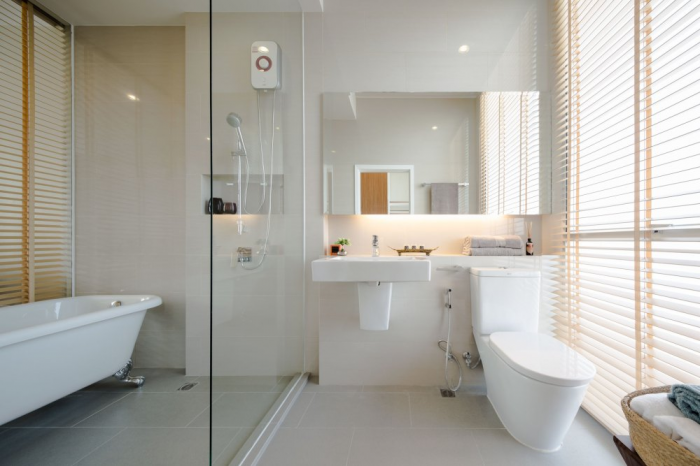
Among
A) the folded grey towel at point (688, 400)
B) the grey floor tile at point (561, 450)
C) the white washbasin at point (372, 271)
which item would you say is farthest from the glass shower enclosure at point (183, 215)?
the folded grey towel at point (688, 400)

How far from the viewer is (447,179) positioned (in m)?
2.21

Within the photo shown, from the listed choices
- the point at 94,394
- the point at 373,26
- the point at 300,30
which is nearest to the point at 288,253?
the point at 94,394

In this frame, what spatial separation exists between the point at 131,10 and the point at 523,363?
3112 millimetres

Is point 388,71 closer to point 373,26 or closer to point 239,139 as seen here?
point 373,26

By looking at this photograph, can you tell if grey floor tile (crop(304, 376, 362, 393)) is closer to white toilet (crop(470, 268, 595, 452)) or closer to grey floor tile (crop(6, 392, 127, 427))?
white toilet (crop(470, 268, 595, 452))

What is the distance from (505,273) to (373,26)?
1937 millimetres

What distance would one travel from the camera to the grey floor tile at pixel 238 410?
114 cm

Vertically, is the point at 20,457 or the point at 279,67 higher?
the point at 279,67

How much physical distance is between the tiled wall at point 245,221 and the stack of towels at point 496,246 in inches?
47.8

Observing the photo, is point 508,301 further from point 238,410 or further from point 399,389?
point 238,410

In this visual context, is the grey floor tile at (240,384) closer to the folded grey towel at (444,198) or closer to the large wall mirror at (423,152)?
the large wall mirror at (423,152)

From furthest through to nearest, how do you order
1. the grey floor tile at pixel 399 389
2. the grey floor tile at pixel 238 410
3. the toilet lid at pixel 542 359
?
the grey floor tile at pixel 399 389
the toilet lid at pixel 542 359
the grey floor tile at pixel 238 410

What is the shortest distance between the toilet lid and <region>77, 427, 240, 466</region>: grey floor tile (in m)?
1.27

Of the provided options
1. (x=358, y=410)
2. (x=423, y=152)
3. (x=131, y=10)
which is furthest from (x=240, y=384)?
(x=131, y=10)
